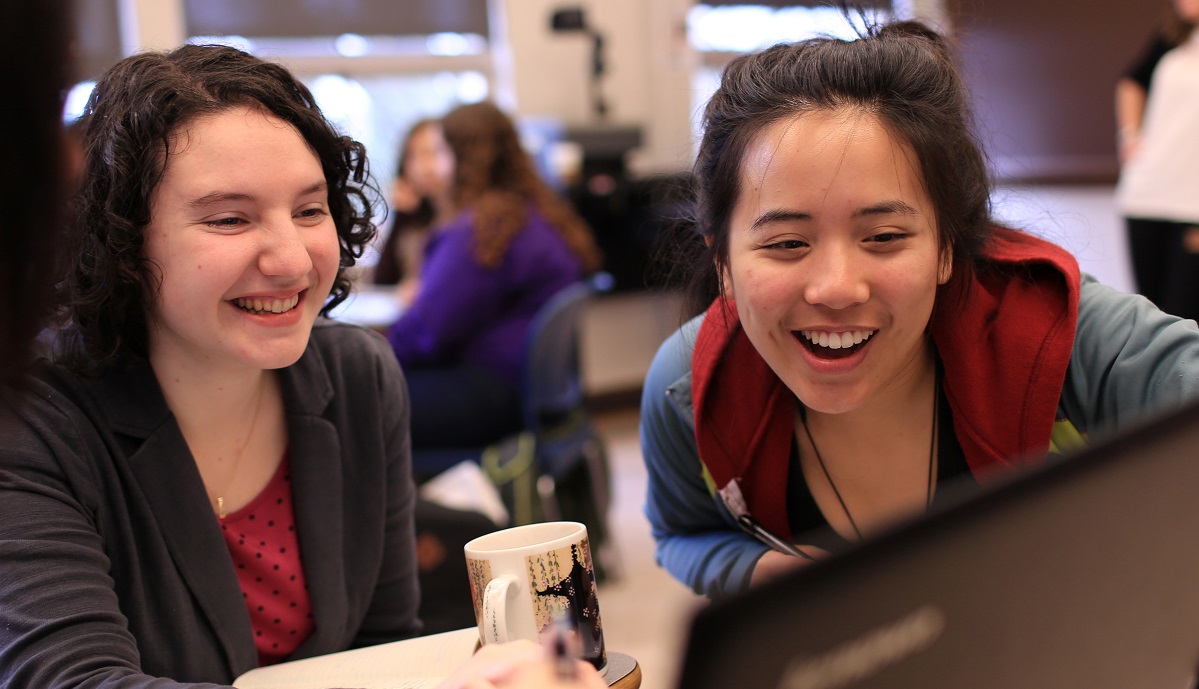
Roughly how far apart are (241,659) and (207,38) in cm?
72

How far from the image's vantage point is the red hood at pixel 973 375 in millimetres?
1014

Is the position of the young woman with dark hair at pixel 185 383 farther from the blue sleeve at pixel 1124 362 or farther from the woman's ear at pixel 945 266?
the blue sleeve at pixel 1124 362

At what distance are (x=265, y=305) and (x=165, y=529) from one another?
237 mm

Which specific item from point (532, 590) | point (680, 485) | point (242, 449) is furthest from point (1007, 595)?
point (242, 449)

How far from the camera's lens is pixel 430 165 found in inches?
151

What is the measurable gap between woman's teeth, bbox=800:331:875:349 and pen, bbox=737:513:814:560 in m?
0.21

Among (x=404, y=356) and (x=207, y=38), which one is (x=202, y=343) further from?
(x=404, y=356)

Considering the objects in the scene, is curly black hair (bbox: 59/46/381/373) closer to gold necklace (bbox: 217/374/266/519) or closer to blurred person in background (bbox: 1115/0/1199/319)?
gold necklace (bbox: 217/374/266/519)

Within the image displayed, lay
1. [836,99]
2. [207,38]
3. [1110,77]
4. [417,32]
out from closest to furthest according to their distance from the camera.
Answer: [836,99]
[207,38]
[1110,77]
[417,32]

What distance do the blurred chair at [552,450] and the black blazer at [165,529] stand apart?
146 centimetres

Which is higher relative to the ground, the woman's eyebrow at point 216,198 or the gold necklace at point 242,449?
the woman's eyebrow at point 216,198

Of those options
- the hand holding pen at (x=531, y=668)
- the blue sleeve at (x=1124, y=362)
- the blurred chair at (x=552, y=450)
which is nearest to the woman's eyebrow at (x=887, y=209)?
the blue sleeve at (x=1124, y=362)

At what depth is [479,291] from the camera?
2.97m

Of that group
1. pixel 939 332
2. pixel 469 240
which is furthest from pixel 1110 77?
pixel 939 332
